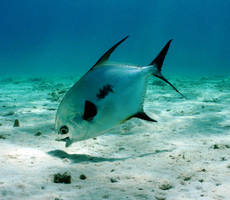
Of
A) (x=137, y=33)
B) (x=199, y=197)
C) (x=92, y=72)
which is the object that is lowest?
(x=137, y=33)

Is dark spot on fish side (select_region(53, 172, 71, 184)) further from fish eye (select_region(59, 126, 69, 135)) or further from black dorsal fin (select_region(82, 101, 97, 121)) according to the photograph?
black dorsal fin (select_region(82, 101, 97, 121))

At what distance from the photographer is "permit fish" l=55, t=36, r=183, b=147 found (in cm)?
160

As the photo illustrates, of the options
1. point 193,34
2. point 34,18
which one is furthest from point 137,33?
point 34,18

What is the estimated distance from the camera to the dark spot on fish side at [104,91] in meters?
1.59

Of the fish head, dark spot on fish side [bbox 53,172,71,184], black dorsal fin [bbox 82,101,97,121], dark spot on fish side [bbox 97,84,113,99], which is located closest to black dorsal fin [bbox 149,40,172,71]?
dark spot on fish side [bbox 97,84,113,99]

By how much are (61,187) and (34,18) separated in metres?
115

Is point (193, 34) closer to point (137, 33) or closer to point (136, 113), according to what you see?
point (137, 33)

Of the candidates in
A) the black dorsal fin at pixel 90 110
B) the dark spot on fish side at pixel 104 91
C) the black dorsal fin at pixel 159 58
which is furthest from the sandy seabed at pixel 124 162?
the black dorsal fin at pixel 159 58

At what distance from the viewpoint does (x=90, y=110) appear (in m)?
1.60

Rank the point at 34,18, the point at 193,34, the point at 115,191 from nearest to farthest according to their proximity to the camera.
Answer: the point at 115,191, the point at 34,18, the point at 193,34

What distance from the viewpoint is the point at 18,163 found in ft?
8.13

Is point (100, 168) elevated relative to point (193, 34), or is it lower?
elevated

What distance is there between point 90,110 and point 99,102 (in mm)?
90

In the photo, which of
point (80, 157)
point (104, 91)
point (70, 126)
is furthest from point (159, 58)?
point (80, 157)
